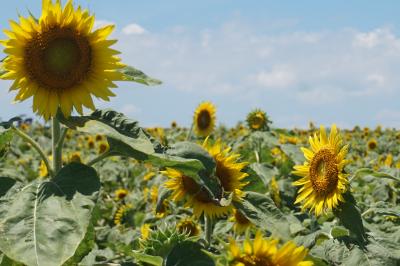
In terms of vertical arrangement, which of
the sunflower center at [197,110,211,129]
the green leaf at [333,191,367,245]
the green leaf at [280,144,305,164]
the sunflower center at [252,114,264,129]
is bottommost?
the green leaf at [333,191,367,245]

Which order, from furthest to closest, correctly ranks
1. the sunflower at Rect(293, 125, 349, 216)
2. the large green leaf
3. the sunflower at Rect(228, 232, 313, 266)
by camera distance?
1. the sunflower at Rect(293, 125, 349, 216)
2. the large green leaf
3. the sunflower at Rect(228, 232, 313, 266)

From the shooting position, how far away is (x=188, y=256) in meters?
1.41

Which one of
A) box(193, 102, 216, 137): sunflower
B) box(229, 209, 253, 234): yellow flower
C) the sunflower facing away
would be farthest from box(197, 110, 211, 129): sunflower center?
the sunflower facing away

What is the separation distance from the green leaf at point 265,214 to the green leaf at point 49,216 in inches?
21.0

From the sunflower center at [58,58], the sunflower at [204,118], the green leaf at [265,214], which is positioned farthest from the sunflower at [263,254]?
the sunflower at [204,118]

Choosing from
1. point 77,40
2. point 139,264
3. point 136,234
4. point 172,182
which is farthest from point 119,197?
point 139,264

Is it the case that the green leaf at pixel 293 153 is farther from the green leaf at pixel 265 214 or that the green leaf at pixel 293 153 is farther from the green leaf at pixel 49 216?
the green leaf at pixel 49 216

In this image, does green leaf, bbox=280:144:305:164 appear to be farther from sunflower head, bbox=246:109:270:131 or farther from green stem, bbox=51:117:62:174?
green stem, bbox=51:117:62:174

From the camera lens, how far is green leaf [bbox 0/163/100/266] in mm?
1458

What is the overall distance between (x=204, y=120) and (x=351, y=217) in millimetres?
4617

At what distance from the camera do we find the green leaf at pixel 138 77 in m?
2.04

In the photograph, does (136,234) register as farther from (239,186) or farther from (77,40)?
(77,40)

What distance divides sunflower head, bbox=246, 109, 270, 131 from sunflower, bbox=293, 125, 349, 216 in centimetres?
279

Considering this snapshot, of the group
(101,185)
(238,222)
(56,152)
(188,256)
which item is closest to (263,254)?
(188,256)
